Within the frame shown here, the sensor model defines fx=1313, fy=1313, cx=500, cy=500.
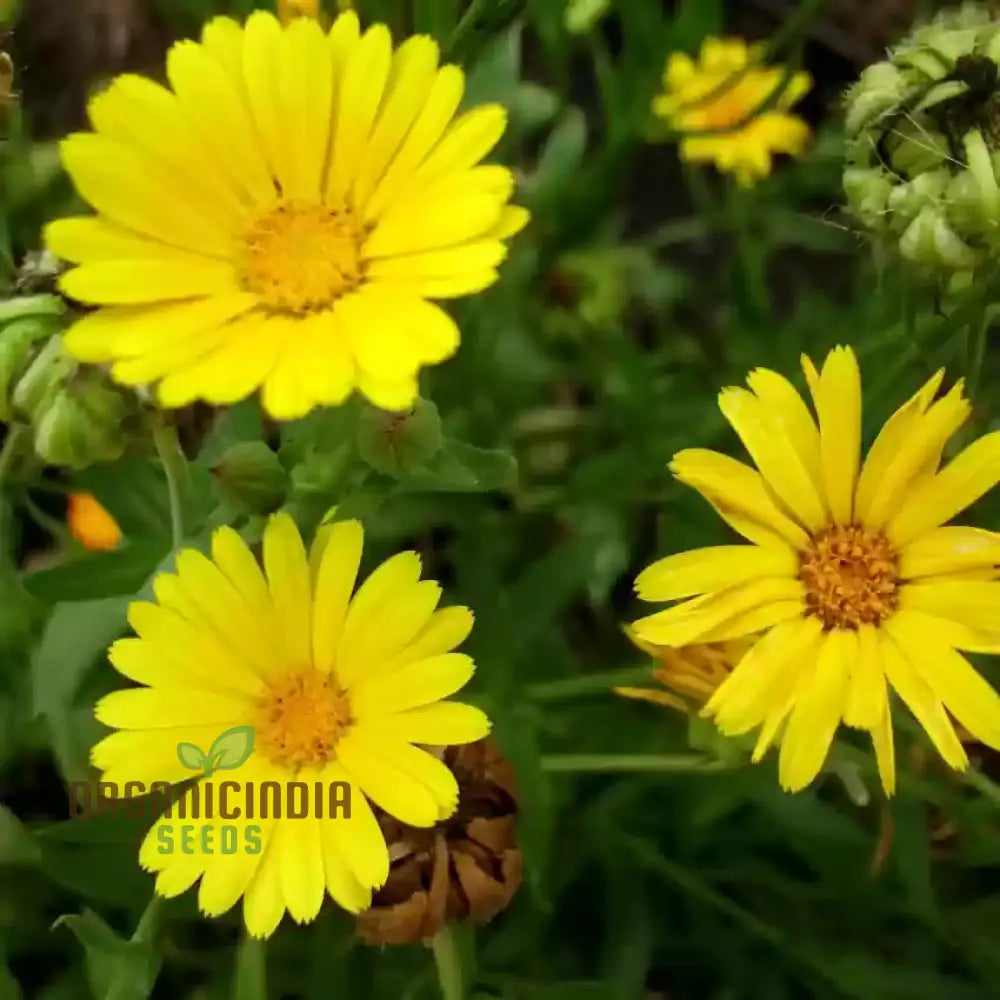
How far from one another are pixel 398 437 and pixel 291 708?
0.62 ft

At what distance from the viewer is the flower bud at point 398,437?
709 millimetres

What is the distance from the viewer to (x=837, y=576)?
2.54 feet

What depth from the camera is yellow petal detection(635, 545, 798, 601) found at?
28.8 inches

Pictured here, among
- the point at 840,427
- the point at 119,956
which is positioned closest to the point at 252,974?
the point at 119,956

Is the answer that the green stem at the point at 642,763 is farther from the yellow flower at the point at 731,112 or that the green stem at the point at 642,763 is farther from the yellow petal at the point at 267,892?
the yellow flower at the point at 731,112

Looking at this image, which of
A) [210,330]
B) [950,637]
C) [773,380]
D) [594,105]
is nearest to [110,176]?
[210,330]

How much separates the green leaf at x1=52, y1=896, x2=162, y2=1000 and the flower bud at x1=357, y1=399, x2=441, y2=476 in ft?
1.00

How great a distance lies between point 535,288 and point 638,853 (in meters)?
0.57

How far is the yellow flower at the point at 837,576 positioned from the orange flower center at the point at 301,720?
0.63 feet

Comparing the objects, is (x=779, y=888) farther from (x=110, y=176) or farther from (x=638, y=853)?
(x=110, y=176)

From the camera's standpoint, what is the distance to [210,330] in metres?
0.70

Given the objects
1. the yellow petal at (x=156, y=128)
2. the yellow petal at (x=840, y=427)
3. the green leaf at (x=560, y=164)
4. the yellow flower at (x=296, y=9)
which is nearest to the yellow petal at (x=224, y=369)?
the yellow petal at (x=156, y=128)

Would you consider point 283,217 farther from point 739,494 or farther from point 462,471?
point 739,494

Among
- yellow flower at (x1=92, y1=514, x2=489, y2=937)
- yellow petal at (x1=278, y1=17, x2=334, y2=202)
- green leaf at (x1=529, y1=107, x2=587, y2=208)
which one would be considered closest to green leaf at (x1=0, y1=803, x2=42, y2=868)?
yellow flower at (x1=92, y1=514, x2=489, y2=937)
